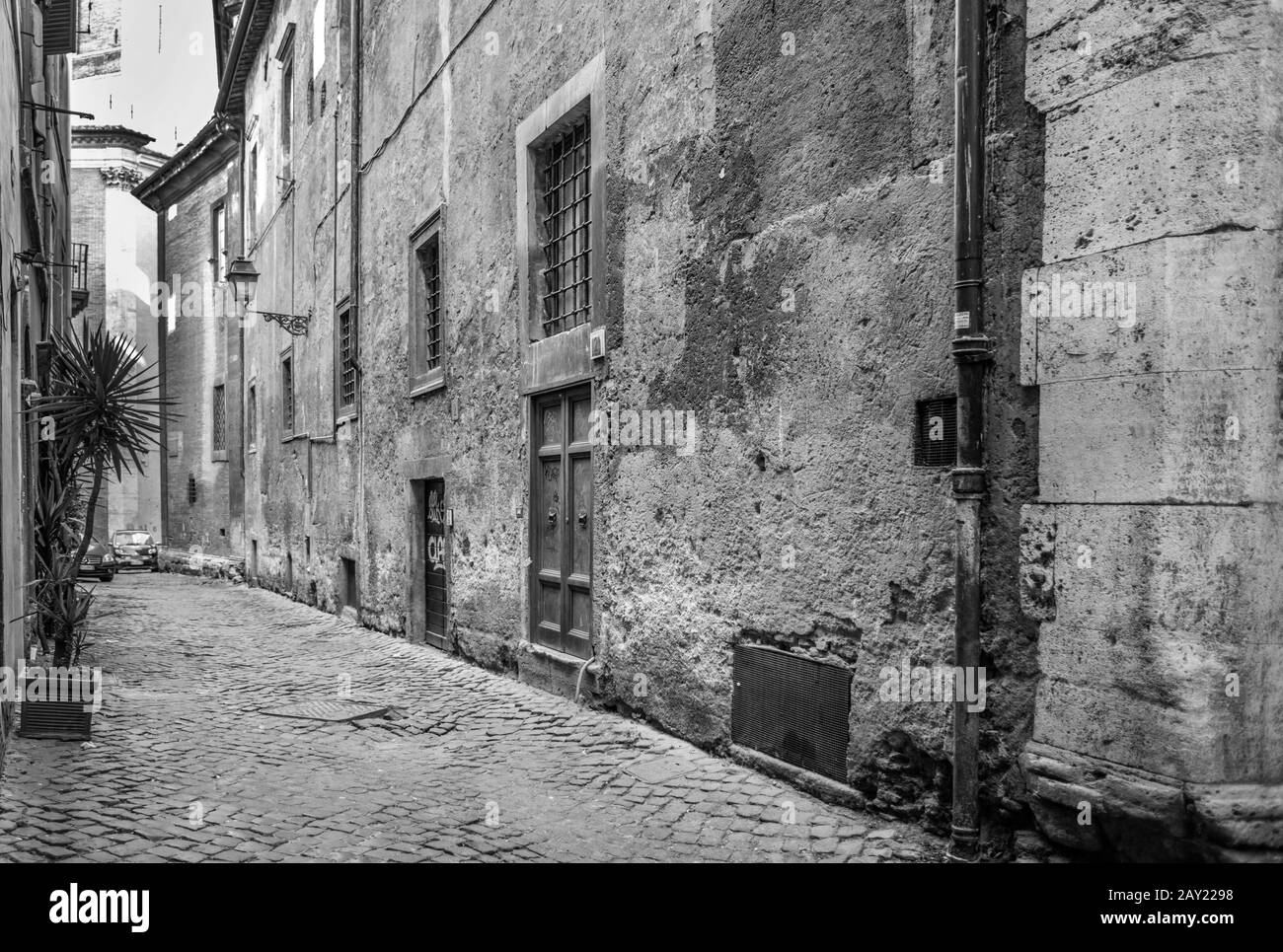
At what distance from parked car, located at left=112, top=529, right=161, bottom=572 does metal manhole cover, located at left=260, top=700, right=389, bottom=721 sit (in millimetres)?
20515

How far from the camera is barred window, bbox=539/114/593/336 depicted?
7230 mm

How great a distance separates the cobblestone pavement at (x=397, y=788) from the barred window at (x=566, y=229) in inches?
111

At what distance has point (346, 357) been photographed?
1295cm

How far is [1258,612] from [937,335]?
1.54m

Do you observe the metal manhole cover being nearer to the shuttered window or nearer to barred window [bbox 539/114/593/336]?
barred window [bbox 539/114/593/336]

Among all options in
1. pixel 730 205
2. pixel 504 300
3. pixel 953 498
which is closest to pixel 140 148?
pixel 504 300

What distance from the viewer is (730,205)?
538 cm

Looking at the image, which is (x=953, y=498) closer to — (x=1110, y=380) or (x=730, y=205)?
(x=1110, y=380)

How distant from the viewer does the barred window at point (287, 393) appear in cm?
1623

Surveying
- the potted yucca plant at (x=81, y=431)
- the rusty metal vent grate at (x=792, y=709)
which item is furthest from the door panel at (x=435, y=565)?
Result: the rusty metal vent grate at (x=792, y=709)
